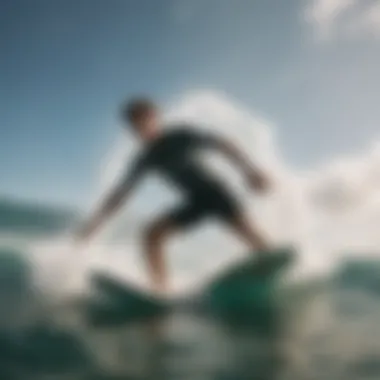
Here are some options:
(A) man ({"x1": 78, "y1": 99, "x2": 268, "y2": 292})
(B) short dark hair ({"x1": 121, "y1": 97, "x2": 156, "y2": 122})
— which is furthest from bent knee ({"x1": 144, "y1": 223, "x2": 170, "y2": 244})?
(B) short dark hair ({"x1": 121, "y1": 97, "x2": 156, "y2": 122})

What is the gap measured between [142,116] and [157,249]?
28 cm

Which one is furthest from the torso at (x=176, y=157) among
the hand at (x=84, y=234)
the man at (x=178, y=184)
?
the hand at (x=84, y=234)

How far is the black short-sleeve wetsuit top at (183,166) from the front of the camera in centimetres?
159

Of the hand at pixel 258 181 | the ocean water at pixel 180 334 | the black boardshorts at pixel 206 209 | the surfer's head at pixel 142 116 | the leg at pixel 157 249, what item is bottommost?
the ocean water at pixel 180 334

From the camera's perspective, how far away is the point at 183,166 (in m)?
1.62

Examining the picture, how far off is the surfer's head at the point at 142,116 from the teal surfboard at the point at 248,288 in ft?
1.09

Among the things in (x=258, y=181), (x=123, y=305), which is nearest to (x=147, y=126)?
(x=258, y=181)

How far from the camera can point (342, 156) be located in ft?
5.30

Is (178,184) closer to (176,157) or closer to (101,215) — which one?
(176,157)

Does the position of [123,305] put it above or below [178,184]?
below

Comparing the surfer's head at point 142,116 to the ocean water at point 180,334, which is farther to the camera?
the surfer's head at point 142,116

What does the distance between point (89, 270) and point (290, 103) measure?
54 centimetres

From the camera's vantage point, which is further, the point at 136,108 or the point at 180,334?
the point at 136,108

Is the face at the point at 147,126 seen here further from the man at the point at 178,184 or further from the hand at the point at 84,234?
the hand at the point at 84,234
